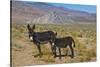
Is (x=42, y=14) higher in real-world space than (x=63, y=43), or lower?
higher

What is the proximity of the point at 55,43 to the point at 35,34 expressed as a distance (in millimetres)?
264

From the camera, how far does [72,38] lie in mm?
2410

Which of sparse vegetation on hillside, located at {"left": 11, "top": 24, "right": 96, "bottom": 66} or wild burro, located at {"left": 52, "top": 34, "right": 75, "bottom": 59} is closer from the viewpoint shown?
sparse vegetation on hillside, located at {"left": 11, "top": 24, "right": 96, "bottom": 66}

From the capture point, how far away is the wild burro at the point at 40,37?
2242 mm

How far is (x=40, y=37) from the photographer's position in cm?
229

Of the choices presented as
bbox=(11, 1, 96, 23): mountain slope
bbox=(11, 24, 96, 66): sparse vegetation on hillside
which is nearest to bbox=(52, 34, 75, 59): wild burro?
bbox=(11, 24, 96, 66): sparse vegetation on hillside

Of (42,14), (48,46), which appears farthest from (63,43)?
(42,14)

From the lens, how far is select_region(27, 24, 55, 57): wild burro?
2.24 meters

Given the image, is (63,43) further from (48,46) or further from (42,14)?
(42,14)

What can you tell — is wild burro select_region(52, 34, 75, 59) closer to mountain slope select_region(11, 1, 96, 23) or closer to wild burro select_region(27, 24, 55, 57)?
wild burro select_region(27, 24, 55, 57)

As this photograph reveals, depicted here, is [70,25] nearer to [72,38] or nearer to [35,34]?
[72,38]

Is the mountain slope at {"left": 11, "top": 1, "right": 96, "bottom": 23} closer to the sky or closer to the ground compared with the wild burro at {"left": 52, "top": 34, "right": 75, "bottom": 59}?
closer to the sky

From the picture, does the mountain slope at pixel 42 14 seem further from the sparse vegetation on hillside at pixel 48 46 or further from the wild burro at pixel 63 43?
the wild burro at pixel 63 43

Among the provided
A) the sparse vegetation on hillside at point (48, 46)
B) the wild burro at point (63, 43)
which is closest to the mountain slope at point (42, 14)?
the sparse vegetation on hillside at point (48, 46)
